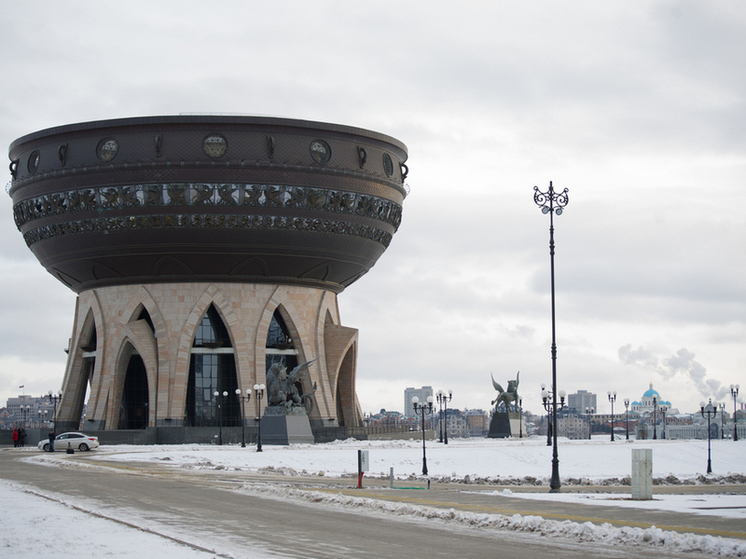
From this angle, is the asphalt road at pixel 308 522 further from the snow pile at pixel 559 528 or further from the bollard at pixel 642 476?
the bollard at pixel 642 476

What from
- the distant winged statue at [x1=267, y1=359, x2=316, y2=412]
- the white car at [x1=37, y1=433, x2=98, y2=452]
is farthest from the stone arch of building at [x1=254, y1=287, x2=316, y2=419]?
the white car at [x1=37, y1=433, x2=98, y2=452]

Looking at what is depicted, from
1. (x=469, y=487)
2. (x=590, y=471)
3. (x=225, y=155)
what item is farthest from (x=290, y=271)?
(x=469, y=487)

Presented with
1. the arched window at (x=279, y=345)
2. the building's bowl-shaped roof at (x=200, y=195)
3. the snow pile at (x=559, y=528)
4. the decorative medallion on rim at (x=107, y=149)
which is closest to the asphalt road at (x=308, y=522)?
the snow pile at (x=559, y=528)

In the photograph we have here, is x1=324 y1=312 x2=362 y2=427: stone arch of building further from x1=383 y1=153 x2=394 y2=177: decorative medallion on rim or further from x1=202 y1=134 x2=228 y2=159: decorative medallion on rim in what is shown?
x1=202 y1=134 x2=228 y2=159: decorative medallion on rim

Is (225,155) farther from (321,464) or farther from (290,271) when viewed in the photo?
(321,464)

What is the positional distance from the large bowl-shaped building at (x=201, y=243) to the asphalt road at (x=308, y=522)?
122 feet

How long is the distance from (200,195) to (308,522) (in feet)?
158

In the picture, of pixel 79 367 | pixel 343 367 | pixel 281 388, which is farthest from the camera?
pixel 343 367

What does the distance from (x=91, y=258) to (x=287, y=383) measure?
18.1 metres

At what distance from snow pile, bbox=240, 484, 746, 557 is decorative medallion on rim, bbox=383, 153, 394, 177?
49.9m

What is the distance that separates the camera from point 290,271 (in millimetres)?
70062

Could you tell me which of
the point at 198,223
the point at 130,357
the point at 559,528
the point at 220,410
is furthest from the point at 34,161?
the point at 559,528

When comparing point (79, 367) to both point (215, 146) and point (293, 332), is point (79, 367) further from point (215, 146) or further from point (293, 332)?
point (215, 146)

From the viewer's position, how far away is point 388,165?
72688mm
